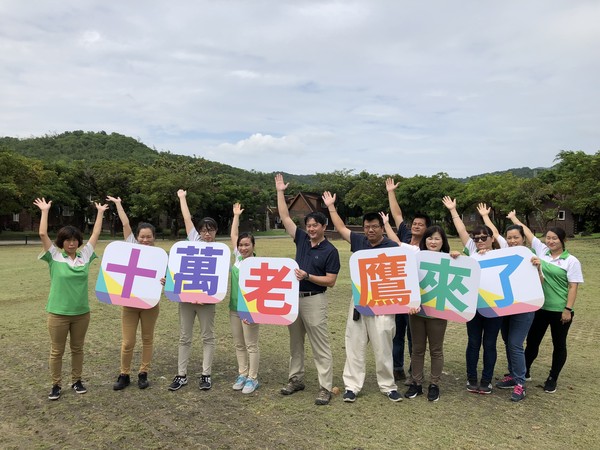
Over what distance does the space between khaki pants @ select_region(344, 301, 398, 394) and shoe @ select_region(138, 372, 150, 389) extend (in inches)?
94.4

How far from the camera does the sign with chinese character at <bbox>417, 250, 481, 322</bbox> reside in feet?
15.7

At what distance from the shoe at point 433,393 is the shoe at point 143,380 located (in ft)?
10.9

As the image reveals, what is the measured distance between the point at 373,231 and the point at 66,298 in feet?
11.5

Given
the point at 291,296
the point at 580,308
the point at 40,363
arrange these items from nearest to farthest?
the point at 291,296
the point at 40,363
the point at 580,308

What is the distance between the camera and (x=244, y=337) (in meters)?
5.16

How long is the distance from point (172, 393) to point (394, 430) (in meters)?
2.56

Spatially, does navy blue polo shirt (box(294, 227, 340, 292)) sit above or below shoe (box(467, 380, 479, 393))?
above

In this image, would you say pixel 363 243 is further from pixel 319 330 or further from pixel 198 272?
pixel 198 272

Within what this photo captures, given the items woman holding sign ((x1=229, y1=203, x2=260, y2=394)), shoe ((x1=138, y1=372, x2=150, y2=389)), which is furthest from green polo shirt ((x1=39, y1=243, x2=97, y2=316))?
woman holding sign ((x1=229, y1=203, x2=260, y2=394))

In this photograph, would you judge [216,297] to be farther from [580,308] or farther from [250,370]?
[580,308]

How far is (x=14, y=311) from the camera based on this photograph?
9.55m

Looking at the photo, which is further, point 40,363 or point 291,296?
point 40,363

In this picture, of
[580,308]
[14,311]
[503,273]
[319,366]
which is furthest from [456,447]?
[14,311]

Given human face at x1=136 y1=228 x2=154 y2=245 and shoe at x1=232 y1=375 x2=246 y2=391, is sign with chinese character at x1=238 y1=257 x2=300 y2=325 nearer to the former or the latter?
shoe at x1=232 y1=375 x2=246 y2=391
